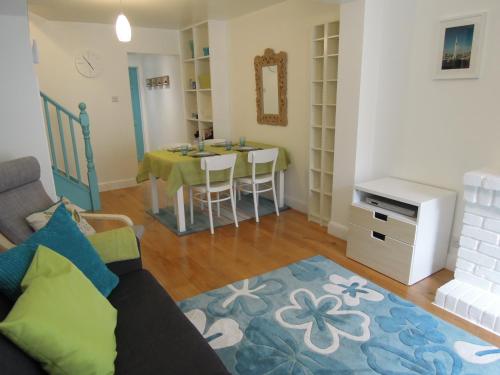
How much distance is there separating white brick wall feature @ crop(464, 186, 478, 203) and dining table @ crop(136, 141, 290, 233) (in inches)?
84.0

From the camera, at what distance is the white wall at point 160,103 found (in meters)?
6.61

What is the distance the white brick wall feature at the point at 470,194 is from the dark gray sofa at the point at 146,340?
6.26 feet

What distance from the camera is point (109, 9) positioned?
160 inches

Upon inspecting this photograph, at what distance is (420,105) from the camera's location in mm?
2859

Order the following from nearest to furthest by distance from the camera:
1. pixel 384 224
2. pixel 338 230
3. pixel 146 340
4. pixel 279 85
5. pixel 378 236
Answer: pixel 146 340
pixel 384 224
pixel 378 236
pixel 338 230
pixel 279 85

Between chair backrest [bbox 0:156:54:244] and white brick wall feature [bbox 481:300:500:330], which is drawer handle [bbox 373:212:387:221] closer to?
white brick wall feature [bbox 481:300:500:330]

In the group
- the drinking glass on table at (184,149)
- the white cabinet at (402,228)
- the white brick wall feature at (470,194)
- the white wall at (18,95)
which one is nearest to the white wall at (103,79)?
the drinking glass on table at (184,149)

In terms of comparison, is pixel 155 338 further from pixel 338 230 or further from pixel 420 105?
pixel 420 105

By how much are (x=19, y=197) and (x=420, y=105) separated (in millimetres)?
3045

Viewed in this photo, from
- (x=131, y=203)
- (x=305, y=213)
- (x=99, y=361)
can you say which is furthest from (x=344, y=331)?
(x=131, y=203)

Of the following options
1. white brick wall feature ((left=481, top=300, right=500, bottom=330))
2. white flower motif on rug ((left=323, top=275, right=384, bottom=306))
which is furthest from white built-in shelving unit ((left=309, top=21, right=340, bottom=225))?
white brick wall feature ((left=481, top=300, right=500, bottom=330))

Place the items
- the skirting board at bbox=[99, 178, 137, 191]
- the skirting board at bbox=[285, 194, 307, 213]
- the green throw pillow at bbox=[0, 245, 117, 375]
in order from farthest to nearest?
the skirting board at bbox=[99, 178, 137, 191] < the skirting board at bbox=[285, 194, 307, 213] < the green throw pillow at bbox=[0, 245, 117, 375]

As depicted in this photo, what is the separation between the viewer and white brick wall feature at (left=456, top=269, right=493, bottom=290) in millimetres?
2347

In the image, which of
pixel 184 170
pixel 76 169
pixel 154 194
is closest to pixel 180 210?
pixel 184 170
